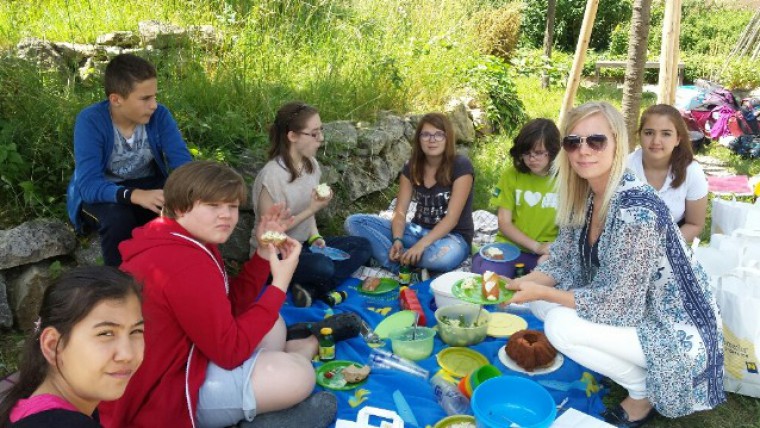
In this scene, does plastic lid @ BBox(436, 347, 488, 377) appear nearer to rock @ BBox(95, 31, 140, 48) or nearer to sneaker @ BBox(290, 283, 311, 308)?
Result: sneaker @ BBox(290, 283, 311, 308)

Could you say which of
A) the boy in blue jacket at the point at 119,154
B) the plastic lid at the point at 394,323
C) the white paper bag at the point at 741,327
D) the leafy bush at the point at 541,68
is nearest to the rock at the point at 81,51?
the boy in blue jacket at the point at 119,154

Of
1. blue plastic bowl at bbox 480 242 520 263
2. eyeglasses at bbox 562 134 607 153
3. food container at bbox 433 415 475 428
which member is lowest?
food container at bbox 433 415 475 428

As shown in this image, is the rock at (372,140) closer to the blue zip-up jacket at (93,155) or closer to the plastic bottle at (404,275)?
the plastic bottle at (404,275)

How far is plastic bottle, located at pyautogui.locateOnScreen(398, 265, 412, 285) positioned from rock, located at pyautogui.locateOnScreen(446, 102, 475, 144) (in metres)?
2.95

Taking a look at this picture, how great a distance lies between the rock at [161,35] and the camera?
4945mm

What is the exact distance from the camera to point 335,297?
11.8 ft

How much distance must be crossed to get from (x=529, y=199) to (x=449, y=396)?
173 cm

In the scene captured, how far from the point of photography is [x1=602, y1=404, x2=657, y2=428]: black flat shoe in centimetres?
246

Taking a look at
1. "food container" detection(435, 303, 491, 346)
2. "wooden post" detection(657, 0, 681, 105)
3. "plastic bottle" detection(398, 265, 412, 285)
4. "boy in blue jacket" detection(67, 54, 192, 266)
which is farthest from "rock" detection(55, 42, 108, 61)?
"wooden post" detection(657, 0, 681, 105)

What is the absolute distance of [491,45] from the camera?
35.6ft

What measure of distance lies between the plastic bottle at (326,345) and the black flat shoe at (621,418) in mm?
1329

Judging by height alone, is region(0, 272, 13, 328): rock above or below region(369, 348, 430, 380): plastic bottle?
above

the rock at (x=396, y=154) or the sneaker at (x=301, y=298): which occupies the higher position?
the rock at (x=396, y=154)

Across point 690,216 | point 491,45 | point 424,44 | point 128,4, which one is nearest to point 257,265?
point 690,216
